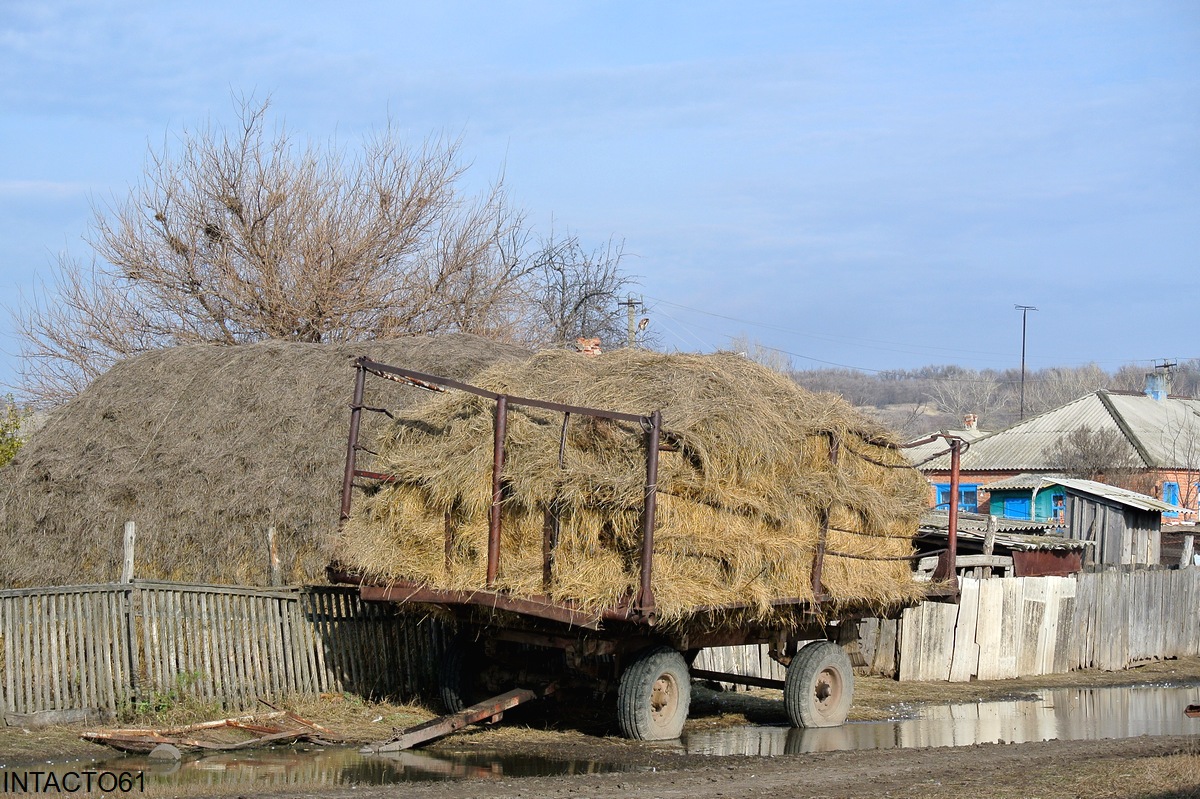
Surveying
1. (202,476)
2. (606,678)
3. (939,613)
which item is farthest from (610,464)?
(939,613)

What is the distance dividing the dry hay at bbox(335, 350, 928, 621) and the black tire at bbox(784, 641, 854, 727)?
74cm

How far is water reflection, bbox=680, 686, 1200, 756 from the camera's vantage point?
36.4 feet

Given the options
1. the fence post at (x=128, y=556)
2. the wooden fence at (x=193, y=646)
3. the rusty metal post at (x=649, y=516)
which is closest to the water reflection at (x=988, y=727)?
the rusty metal post at (x=649, y=516)

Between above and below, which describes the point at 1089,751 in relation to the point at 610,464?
below

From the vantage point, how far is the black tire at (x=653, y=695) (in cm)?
1029

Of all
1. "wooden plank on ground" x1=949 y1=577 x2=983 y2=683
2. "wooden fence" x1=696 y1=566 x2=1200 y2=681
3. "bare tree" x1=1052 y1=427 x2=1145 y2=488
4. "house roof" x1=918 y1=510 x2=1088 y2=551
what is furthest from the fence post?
"bare tree" x1=1052 y1=427 x2=1145 y2=488

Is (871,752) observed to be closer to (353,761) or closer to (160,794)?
(353,761)

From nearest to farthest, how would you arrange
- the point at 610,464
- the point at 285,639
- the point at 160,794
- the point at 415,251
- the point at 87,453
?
the point at 160,794 → the point at 610,464 → the point at 285,639 → the point at 87,453 → the point at 415,251

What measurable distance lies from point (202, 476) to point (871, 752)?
9475 millimetres

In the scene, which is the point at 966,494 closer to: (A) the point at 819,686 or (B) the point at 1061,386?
(A) the point at 819,686

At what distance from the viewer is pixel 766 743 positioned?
1111 centimetres

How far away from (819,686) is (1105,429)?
37754 mm

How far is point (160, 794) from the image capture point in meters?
7.75

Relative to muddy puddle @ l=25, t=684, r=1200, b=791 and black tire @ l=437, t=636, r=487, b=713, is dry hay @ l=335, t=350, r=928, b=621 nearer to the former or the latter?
muddy puddle @ l=25, t=684, r=1200, b=791
